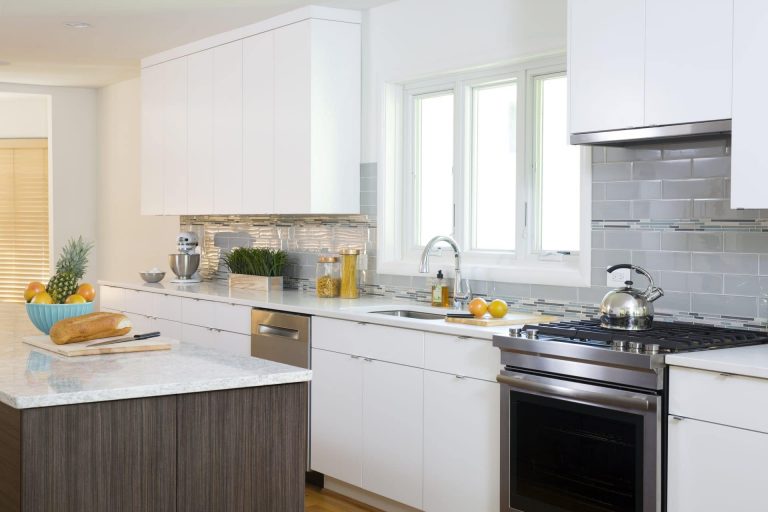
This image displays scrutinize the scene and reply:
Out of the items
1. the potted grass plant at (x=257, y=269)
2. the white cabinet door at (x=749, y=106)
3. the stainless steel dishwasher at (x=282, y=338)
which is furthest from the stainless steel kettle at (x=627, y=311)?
the potted grass plant at (x=257, y=269)

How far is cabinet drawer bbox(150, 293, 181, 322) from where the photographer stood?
579 cm

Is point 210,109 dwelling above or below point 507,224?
above

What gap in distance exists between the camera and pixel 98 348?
285cm

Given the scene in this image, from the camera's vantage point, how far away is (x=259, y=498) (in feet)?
8.32

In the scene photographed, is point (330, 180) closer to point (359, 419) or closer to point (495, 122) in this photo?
point (495, 122)

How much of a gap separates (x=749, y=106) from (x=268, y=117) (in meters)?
3.13

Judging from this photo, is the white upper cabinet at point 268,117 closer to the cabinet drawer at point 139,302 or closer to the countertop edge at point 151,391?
the cabinet drawer at point 139,302

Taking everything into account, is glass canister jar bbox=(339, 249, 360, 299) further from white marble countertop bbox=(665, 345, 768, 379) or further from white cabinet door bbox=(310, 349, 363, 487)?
white marble countertop bbox=(665, 345, 768, 379)

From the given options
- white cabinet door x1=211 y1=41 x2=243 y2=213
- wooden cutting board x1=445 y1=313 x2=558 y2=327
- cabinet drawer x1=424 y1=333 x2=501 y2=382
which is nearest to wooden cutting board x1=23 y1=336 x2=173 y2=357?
cabinet drawer x1=424 y1=333 x2=501 y2=382

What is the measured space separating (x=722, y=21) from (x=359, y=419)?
7.61 feet

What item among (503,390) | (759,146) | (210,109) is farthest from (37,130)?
(759,146)

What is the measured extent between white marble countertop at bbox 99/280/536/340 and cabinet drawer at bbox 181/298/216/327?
0.04 meters

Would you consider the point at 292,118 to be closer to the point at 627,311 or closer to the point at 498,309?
the point at 498,309

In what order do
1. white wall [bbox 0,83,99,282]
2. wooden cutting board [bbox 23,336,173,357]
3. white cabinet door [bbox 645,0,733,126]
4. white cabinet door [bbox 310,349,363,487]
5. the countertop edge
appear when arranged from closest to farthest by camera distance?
the countertop edge, wooden cutting board [bbox 23,336,173,357], white cabinet door [bbox 645,0,733,126], white cabinet door [bbox 310,349,363,487], white wall [bbox 0,83,99,282]
